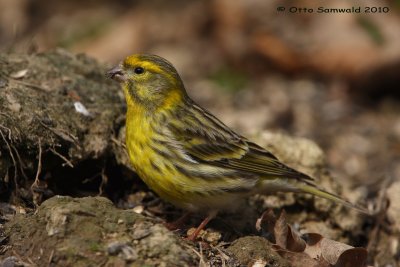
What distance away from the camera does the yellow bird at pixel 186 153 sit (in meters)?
5.98

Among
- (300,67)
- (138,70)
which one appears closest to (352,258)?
(138,70)

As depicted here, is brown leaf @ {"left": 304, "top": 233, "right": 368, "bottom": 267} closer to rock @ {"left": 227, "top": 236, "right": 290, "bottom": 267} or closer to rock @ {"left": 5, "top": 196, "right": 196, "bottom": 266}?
rock @ {"left": 227, "top": 236, "right": 290, "bottom": 267}

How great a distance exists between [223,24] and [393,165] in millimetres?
4122

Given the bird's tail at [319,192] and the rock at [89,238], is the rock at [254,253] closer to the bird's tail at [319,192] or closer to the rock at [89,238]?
the rock at [89,238]

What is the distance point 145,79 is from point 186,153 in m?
0.81

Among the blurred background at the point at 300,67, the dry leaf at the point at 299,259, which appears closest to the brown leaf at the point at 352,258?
the dry leaf at the point at 299,259

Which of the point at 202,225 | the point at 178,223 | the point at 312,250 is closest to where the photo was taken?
the point at 312,250

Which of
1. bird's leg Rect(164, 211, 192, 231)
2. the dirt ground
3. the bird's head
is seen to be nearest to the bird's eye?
the bird's head

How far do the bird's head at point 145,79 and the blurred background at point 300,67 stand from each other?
3.36 meters

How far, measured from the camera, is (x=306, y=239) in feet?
19.8

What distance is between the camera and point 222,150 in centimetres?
632

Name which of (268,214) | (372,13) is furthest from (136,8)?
(268,214)

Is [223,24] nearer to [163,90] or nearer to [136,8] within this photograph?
[136,8]

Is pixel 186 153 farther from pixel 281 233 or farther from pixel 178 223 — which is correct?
pixel 281 233
